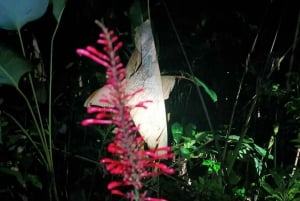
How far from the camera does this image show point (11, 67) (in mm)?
1371

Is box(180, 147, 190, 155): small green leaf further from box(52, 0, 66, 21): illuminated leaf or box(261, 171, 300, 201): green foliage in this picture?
box(52, 0, 66, 21): illuminated leaf

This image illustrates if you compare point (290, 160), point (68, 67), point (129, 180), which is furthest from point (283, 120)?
point (129, 180)

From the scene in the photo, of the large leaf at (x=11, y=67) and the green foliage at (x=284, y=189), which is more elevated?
the large leaf at (x=11, y=67)

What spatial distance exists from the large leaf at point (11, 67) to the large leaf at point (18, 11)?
0.07 m

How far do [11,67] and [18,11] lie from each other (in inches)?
5.8

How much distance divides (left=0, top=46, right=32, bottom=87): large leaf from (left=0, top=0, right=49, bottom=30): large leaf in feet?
0.24

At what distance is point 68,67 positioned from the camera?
1.88m

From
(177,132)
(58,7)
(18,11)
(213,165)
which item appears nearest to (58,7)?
(58,7)

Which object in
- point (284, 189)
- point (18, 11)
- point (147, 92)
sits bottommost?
point (284, 189)

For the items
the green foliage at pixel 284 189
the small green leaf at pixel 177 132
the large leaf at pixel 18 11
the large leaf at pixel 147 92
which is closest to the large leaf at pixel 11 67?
the large leaf at pixel 18 11

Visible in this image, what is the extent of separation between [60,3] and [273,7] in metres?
0.92

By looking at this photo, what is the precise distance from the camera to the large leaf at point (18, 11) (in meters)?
1.35

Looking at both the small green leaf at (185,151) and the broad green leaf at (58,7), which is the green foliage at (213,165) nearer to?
the small green leaf at (185,151)

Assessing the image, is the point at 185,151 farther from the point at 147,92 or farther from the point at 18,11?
the point at 18,11
